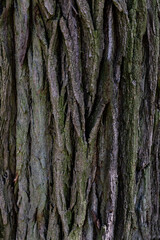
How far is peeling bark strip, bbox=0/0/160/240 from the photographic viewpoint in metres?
1.28

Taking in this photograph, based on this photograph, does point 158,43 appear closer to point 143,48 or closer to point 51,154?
point 143,48

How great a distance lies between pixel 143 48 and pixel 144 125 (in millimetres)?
418

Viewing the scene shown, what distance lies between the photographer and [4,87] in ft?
4.44

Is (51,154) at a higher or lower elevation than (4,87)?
A: lower

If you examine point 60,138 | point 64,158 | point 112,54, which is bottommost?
point 64,158

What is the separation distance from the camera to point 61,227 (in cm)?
134

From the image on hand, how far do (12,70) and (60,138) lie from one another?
43 centimetres

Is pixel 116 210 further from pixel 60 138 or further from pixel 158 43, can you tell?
pixel 158 43

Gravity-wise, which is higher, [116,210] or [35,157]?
[35,157]

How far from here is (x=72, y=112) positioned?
1291 millimetres

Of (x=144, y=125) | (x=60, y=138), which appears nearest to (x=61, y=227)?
(x=60, y=138)

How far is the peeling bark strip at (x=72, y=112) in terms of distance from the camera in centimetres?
128

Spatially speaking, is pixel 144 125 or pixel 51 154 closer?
pixel 51 154

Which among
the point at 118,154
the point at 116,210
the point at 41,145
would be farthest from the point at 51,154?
the point at 116,210
